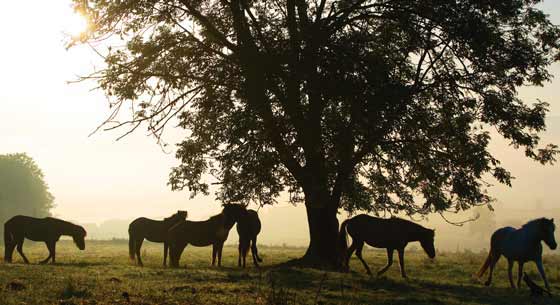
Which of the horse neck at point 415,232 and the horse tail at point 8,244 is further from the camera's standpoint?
the horse tail at point 8,244

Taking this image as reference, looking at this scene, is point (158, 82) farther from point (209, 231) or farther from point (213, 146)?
point (209, 231)

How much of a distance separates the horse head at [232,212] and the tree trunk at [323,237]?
2679mm

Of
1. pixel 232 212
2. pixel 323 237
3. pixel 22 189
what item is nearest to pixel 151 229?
pixel 232 212

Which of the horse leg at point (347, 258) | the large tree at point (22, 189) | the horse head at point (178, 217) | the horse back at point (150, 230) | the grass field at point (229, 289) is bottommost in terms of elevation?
the grass field at point (229, 289)

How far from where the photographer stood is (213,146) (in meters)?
21.4

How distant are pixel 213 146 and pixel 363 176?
610 cm

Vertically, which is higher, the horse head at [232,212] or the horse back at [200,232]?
the horse head at [232,212]

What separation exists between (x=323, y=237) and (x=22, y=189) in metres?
63.0

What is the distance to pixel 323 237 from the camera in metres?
20.5

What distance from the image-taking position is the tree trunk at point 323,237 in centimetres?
2030

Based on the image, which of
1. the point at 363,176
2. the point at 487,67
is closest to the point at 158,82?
the point at 363,176

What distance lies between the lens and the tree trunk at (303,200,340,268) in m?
20.3

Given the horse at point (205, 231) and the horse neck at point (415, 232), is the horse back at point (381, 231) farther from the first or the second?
the horse at point (205, 231)

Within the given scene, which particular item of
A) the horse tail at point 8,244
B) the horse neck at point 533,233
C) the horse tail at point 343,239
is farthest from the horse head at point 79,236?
the horse neck at point 533,233
